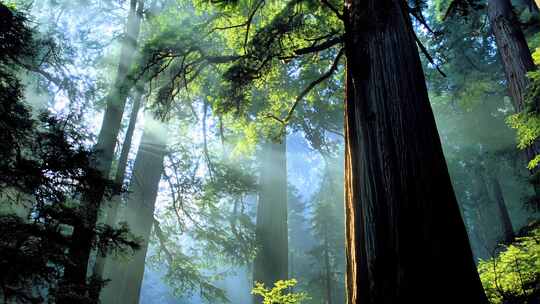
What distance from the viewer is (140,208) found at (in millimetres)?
10305

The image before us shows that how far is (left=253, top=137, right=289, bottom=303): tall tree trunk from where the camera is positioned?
12145 millimetres

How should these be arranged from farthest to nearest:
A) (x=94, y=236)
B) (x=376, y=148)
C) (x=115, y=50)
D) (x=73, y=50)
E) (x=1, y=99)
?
(x=115, y=50) < (x=73, y=50) < (x=94, y=236) < (x=1, y=99) < (x=376, y=148)

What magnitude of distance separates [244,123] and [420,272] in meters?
4.59

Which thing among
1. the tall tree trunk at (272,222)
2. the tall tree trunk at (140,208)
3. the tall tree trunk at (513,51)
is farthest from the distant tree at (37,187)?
the tall tree trunk at (272,222)

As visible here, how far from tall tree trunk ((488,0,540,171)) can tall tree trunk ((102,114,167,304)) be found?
8.45 meters

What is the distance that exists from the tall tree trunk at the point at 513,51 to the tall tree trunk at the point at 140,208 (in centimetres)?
845

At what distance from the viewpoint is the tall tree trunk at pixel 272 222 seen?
1215 centimetres

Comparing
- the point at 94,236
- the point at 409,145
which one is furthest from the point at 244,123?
the point at 409,145

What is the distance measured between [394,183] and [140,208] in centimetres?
908

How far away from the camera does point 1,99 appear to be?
12.8ft

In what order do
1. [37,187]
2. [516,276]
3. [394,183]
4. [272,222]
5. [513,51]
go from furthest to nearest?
[272,222] → [513,51] → [37,187] → [516,276] → [394,183]

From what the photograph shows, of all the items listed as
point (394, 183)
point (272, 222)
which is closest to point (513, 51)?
point (394, 183)

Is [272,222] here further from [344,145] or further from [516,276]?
[516,276]

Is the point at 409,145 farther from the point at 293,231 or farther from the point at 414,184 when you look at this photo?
the point at 293,231
